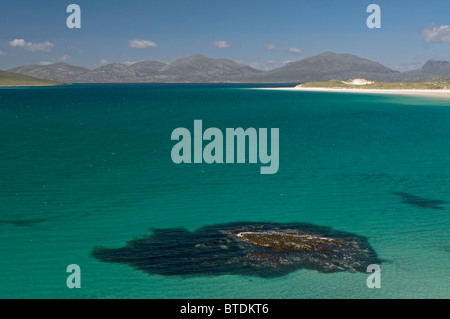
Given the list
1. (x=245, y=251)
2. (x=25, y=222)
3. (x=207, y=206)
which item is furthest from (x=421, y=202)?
(x=25, y=222)

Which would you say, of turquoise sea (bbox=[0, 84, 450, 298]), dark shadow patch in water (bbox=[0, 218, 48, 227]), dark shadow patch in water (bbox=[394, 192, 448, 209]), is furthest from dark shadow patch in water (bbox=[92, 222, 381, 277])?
dark shadow patch in water (bbox=[394, 192, 448, 209])

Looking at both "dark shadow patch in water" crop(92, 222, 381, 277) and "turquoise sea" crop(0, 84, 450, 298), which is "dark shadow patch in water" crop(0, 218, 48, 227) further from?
"dark shadow patch in water" crop(92, 222, 381, 277)

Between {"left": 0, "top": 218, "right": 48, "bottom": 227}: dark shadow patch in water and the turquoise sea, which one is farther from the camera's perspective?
{"left": 0, "top": 218, "right": 48, "bottom": 227}: dark shadow patch in water

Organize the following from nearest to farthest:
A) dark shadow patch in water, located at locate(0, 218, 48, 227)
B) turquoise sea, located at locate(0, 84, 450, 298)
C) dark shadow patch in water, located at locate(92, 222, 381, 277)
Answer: turquoise sea, located at locate(0, 84, 450, 298) → dark shadow patch in water, located at locate(92, 222, 381, 277) → dark shadow patch in water, located at locate(0, 218, 48, 227)

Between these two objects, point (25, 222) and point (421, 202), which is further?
point (421, 202)

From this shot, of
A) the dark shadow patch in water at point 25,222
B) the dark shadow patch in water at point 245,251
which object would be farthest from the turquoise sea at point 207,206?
the dark shadow patch in water at point 245,251

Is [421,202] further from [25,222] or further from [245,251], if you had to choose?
[25,222]

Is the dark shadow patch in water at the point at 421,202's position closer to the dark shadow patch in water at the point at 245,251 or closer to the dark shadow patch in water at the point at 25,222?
the dark shadow patch in water at the point at 245,251
